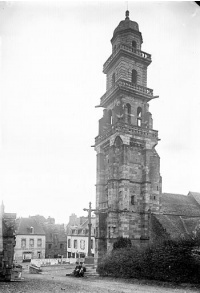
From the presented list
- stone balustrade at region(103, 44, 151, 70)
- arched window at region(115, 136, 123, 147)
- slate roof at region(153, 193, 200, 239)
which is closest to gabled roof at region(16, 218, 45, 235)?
slate roof at region(153, 193, 200, 239)

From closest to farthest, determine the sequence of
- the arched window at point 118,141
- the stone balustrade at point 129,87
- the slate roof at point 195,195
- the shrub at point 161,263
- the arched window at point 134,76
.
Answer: the shrub at point 161,263
the arched window at point 118,141
the stone balustrade at point 129,87
the arched window at point 134,76
the slate roof at point 195,195

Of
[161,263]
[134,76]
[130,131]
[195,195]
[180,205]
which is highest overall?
[134,76]

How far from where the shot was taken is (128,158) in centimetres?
2450

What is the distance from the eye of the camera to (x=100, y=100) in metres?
29.6

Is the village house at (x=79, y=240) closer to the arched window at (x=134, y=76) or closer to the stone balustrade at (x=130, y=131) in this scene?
the stone balustrade at (x=130, y=131)

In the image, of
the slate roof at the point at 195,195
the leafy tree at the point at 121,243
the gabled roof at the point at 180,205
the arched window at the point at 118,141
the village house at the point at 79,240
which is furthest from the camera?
the village house at the point at 79,240

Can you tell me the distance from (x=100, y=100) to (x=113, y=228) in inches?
527

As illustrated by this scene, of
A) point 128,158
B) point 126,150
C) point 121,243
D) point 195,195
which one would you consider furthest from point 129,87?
point 195,195

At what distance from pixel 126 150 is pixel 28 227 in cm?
2848

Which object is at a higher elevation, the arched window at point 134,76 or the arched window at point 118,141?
the arched window at point 134,76

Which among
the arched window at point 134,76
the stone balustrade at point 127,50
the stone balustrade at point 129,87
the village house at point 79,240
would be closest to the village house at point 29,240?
the village house at point 79,240

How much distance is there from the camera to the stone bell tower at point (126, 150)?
A: 24.0 meters

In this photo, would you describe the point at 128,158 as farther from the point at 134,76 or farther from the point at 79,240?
the point at 79,240

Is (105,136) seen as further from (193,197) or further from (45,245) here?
(45,245)
